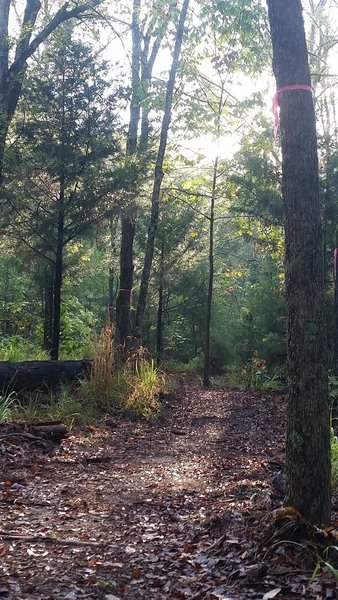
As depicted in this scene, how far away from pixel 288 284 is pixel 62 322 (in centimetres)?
1262

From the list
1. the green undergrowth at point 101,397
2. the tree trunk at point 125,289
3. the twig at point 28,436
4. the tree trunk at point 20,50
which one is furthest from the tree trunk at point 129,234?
the twig at point 28,436

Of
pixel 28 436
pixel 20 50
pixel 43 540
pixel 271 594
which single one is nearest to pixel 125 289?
pixel 20 50

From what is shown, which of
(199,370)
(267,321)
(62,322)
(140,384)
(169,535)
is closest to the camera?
(169,535)

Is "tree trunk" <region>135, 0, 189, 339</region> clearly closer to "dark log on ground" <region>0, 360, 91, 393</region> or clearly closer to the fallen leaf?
"dark log on ground" <region>0, 360, 91, 393</region>

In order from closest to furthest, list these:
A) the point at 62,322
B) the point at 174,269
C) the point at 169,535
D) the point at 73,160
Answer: the point at 169,535, the point at 73,160, the point at 62,322, the point at 174,269

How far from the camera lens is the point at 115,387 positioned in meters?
8.46

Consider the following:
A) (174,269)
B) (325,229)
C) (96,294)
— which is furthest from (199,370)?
(96,294)

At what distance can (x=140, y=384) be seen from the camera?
8672mm

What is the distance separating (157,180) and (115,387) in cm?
481

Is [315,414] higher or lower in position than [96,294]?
lower

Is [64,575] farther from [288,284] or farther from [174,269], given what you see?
[174,269]

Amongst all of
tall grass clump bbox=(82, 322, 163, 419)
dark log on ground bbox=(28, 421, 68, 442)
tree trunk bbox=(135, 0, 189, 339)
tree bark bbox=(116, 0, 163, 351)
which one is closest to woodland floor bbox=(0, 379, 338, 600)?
dark log on ground bbox=(28, 421, 68, 442)

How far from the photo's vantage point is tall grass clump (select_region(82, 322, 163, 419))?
27.0 ft

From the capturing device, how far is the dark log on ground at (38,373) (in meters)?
7.71
